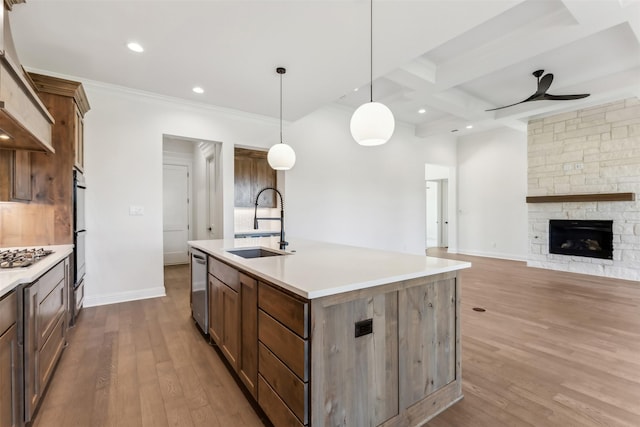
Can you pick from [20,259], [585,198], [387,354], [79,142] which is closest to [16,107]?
[20,259]

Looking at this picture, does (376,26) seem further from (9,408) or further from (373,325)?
(9,408)

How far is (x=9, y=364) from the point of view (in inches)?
54.6

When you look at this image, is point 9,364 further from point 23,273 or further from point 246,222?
point 246,222

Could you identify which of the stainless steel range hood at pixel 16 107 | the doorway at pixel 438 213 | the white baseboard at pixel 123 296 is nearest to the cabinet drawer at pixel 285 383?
the stainless steel range hood at pixel 16 107

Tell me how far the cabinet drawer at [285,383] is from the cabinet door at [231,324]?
0.39 meters

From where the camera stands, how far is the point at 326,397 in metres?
1.32

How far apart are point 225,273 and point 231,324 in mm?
361

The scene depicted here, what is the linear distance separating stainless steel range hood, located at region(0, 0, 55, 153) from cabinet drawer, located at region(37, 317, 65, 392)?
1402mm

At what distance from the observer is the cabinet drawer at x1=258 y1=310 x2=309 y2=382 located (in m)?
1.28

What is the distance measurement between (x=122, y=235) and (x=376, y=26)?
391cm

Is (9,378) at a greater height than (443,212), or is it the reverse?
(443,212)

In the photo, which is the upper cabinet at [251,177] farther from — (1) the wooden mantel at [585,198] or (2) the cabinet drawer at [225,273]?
(1) the wooden mantel at [585,198]

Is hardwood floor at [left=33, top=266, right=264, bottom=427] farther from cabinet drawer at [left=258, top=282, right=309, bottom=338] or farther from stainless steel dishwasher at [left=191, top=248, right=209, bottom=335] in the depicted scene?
cabinet drawer at [left=258, top=282, right=309, bottom=338]

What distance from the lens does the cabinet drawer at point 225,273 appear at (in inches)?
77.2
